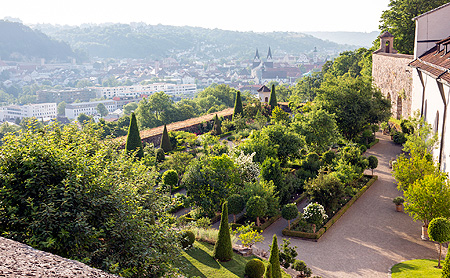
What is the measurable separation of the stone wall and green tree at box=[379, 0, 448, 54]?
122 inches

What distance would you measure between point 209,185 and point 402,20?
3364cm

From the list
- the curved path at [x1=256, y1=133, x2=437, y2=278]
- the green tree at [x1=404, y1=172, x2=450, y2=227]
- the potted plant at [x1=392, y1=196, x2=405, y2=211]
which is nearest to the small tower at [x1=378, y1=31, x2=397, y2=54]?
the curved path at [x1=256, y1=133, x2=437, y2=278]

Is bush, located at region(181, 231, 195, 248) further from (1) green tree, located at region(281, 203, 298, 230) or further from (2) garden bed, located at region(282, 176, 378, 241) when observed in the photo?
(1) green tree, located at region(281, 203, 298, 230)

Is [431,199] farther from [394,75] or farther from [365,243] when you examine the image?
[394,75]

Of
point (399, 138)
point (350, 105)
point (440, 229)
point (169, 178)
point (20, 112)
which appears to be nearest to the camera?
point (440, 229)

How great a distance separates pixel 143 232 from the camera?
33.3 feet

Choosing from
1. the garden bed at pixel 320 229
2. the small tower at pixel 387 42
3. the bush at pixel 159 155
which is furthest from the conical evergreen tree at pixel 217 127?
the small tower at pixel 387 42

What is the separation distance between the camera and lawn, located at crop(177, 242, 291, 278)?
14200 millimetres

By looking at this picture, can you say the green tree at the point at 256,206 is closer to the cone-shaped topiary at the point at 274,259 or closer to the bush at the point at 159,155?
the cone-shaped topiary at the point at 274,259

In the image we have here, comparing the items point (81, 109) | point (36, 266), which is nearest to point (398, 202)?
point (36, 266)

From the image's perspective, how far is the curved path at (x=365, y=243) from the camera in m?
14.9

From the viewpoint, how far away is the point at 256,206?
18062 millimetres

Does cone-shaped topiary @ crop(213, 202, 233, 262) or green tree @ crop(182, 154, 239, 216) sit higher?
green tree @ crop(182, 154, 239, 216)

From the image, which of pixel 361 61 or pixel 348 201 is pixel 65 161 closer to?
pixel 348 201
